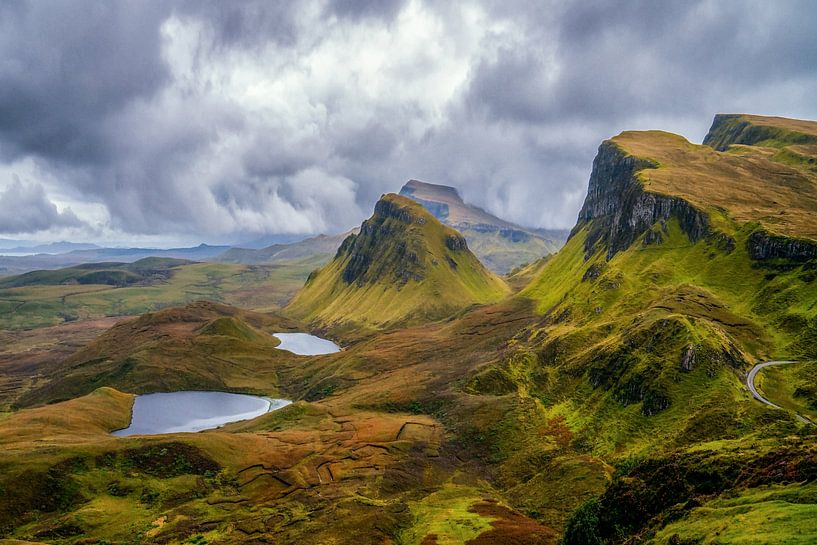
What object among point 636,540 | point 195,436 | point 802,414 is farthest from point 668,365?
point 195,436

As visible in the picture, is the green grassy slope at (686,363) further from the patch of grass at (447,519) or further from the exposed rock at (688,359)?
the patch of grass at (447,519)

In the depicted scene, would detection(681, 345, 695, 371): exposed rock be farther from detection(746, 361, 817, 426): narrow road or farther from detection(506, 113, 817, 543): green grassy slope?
detection(746, 361, 817, 426): narrow road

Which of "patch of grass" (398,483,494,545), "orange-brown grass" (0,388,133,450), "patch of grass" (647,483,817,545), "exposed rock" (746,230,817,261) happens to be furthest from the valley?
"orange-brown grass" (0,388,133,450)

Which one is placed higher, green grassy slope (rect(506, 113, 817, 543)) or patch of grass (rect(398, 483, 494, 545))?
green grassy slope (rect(506, 113, 817, 543))

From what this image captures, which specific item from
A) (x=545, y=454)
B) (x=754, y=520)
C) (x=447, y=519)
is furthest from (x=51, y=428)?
(x=754, y=520)

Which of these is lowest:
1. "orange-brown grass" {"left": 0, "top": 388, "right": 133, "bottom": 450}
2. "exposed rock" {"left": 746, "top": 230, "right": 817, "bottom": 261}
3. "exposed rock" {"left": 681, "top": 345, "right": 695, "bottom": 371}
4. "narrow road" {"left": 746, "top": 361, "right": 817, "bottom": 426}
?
"orange-brown grass" {"left": 0, "top": 388, "right": 133, "bottom": 450}

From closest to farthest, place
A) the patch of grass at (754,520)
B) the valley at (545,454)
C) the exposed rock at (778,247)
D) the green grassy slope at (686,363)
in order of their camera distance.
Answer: the patch of grass at (754,520)
the valley at (545,454)
the green grassy slope at (686,363)
the exposed rock at (778,247)

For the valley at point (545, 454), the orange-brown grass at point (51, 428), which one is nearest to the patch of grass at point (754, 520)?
the valley at point (545, 454)

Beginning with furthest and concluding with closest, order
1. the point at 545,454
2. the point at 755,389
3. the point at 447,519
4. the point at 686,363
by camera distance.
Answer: the point at 545,454, the point at 686,363, the point at 755,389, the point at 447,519

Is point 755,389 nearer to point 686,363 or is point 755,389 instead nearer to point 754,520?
point 686,363

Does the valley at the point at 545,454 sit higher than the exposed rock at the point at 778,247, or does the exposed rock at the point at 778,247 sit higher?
the exposed rock at the point at 778,247

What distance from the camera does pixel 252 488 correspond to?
130 meters

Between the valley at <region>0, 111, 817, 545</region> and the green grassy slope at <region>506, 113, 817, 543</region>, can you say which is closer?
the valley at <region>0, 111, 817, 545</region>

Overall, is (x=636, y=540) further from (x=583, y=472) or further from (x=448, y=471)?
(x=448, y=471)
